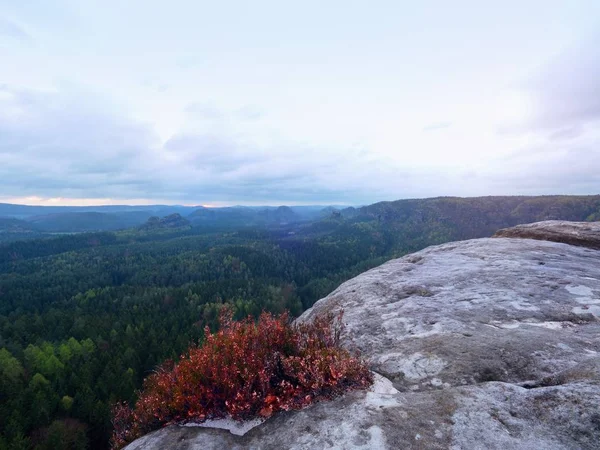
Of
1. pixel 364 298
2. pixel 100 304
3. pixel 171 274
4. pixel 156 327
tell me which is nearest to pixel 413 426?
pixel 364 298

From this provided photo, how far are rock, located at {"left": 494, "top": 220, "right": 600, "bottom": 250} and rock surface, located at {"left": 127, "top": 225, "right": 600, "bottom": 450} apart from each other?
19.5ft

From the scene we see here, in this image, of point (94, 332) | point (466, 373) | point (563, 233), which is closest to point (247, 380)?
point (466, 373)

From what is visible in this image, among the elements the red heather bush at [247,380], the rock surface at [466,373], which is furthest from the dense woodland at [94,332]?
the rock surface at [466,373]

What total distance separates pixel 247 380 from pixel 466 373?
13.5 ft

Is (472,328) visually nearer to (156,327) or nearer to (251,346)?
(251,346)

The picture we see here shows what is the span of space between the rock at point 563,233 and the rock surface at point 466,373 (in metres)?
5.94

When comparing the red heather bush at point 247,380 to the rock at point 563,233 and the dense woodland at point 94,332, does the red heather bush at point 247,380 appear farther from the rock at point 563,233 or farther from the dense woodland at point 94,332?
the rock at point 563,233

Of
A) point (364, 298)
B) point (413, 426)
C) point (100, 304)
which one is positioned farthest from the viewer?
point (100, 304)

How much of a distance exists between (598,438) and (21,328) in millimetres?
128852

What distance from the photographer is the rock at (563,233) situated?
15.2m

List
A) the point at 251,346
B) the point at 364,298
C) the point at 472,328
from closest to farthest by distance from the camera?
the point at 251,346 < the point at 472,328 < the point at 364,298

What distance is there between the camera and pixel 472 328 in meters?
7.61

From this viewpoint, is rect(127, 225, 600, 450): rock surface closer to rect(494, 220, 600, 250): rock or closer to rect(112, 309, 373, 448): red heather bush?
rect(112, 309, 373, 448): red heather bush

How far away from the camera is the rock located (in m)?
15.2
